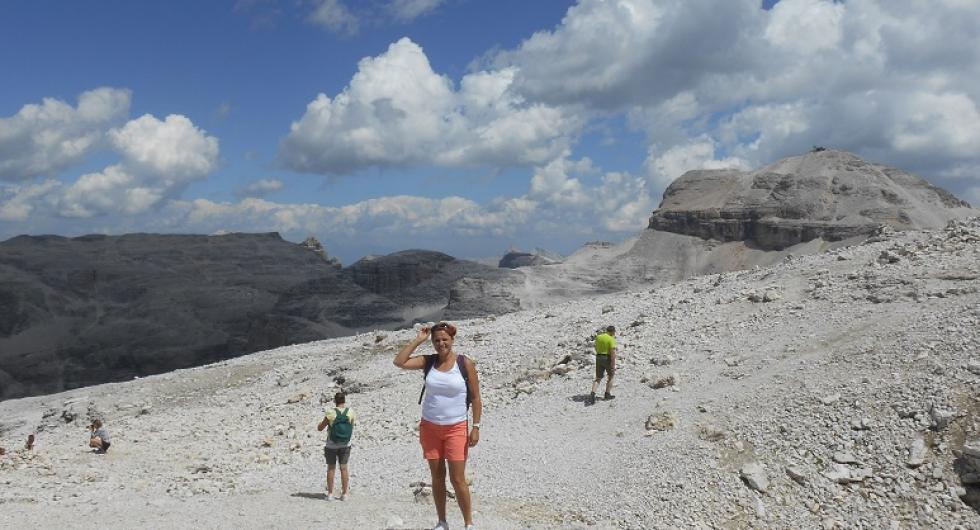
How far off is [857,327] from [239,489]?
40.0ft

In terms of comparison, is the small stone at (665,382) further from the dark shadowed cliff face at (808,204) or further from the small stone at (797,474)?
the dark shadowed cliff face at (808,204)

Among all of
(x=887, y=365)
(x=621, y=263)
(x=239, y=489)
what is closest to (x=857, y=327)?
(x=887, y=365)

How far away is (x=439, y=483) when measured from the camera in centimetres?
799

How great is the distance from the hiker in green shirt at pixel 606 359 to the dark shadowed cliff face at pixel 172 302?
48.7 meters

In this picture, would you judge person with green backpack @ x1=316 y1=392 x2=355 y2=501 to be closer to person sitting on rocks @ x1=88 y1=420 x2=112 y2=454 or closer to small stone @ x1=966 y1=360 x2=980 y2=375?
person sitting on rocks @ x1=88 y1=420 x2=112 y2=454

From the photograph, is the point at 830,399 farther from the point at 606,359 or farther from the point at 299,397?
the point at 299,397

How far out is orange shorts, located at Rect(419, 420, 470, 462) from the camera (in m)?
7.80

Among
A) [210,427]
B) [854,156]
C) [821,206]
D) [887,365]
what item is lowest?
[210,427]

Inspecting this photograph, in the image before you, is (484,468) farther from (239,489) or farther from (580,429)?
(239,489)

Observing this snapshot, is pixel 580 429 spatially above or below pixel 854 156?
below

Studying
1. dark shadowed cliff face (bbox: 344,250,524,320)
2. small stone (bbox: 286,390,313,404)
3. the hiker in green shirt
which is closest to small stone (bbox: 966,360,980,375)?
the hiker in green shirt

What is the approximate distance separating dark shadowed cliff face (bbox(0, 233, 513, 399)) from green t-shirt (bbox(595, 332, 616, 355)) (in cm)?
4877

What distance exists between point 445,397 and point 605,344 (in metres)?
8.09

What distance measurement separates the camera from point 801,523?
988 cm
